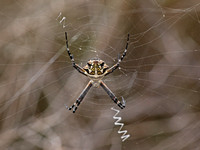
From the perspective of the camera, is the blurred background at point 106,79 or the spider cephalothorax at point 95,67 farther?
the blurred background at point 106,79

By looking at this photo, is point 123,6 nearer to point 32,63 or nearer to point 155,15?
point 155,15

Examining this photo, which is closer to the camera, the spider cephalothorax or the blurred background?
the spider cephalothorax

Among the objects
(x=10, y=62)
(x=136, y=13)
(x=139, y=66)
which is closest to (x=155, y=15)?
(x=136, y=13)

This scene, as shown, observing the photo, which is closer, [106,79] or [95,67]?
[95,67]
